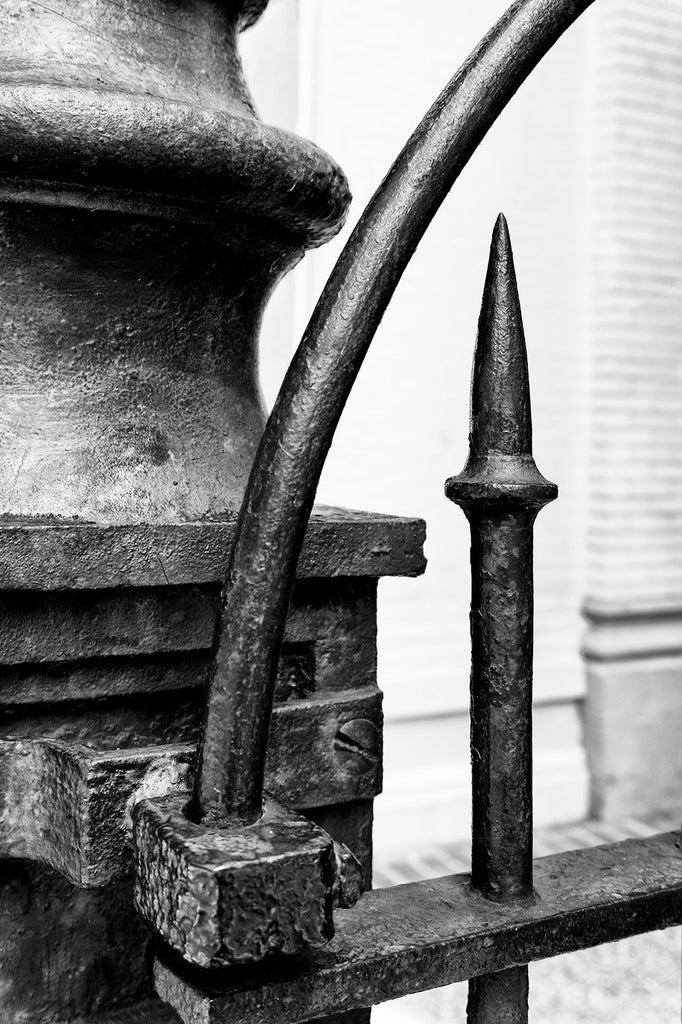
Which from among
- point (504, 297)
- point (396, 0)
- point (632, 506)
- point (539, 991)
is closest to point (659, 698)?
point (632, 506)

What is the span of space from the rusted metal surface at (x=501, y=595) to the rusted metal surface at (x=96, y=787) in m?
0.12

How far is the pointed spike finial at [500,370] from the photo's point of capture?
683 millimetres

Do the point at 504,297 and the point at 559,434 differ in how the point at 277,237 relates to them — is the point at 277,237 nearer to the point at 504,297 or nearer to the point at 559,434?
the point at 504,297

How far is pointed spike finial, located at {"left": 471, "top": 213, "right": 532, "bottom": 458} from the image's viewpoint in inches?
26.9

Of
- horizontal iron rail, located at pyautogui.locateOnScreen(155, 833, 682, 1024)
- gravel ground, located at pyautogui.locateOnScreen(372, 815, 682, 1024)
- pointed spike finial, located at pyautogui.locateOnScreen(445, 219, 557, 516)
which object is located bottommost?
gravel ground, located at pyautogui.locateOnScreen(372, 815, 682, 1024)

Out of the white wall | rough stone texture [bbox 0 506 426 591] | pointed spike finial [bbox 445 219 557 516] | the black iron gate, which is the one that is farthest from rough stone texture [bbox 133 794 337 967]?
the white wall

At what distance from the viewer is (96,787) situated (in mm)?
576

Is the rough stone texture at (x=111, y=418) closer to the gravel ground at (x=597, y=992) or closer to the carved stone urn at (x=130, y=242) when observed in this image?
the carved stone urn at (x=130, y=242)

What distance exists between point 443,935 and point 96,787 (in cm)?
24

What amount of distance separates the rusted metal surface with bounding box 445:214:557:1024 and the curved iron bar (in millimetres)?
122

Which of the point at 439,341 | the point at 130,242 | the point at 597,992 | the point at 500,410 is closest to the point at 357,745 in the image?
the point at 500,410

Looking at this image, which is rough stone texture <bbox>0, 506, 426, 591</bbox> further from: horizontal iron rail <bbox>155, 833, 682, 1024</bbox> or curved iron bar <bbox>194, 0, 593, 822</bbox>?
horizontal iron rail <bbox>155, 833, 682, 1024</bbox>

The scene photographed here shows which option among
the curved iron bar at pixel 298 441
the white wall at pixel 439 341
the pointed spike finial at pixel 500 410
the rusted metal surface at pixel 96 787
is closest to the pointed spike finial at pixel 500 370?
the pointed spike finial at pixel 500 410

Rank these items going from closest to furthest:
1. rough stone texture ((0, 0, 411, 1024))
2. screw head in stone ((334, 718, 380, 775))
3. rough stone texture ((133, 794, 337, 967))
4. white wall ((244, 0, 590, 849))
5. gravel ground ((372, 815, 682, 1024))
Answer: rough stone texture ((133, 794, 337, 967)) → rough stone texture ((0, 0, 411, 1024)) → screw head in stone ((334, 718, 380, 775)) → gravel ground ((372, 815, 682, 1024)) → white wall ((244, 0, 590, 849))
